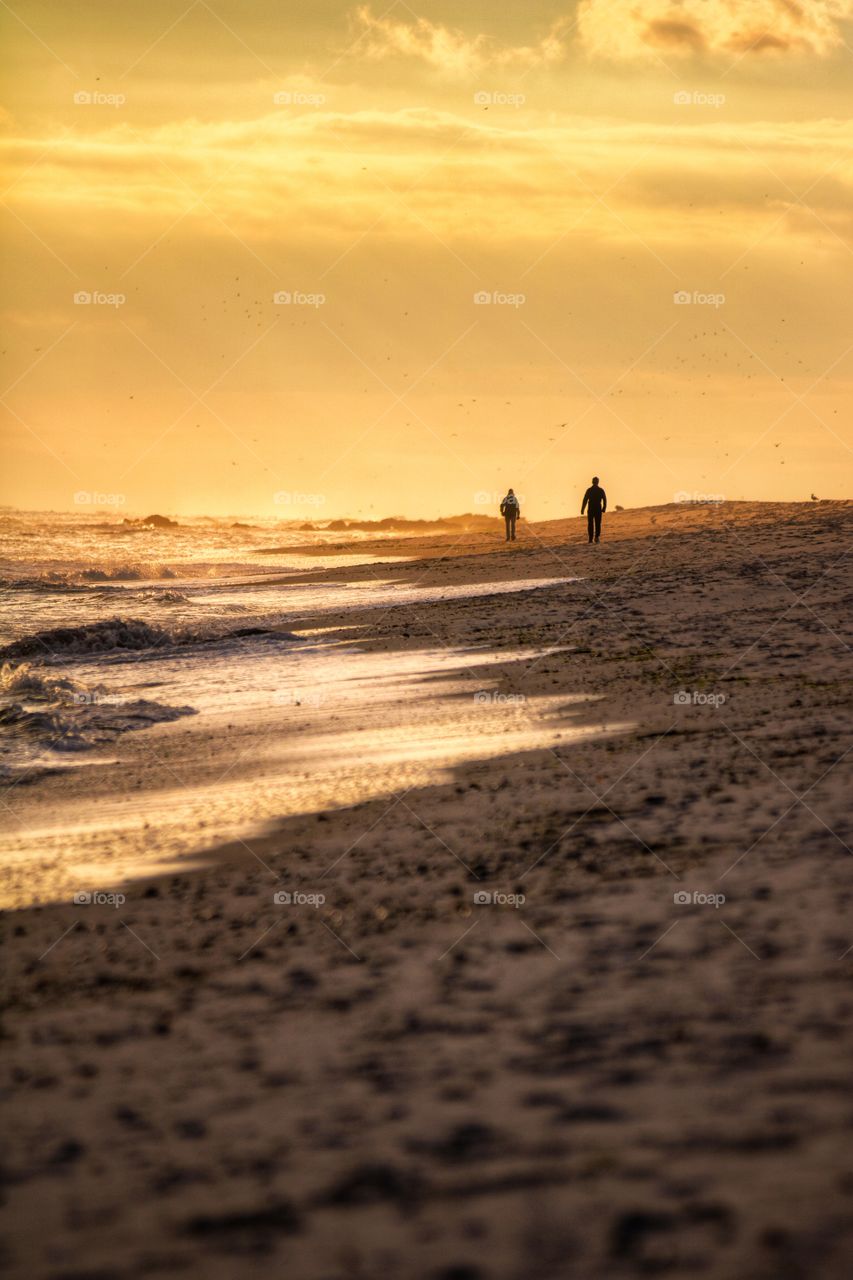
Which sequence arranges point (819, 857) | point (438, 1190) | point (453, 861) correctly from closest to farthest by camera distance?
point (438, 1190), point (819, 857), point (453, 861)

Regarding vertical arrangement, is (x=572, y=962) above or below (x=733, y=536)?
below

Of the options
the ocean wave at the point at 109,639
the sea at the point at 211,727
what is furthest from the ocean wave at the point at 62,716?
the ocean wave at the point at 109,639

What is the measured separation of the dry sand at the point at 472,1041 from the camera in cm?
360

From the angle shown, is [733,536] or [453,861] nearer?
[453,861]

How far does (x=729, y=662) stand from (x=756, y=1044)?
870 centimetres

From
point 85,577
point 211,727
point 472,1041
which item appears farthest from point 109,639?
point 85,577

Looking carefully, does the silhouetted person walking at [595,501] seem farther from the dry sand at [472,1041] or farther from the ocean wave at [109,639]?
the dry sand at [472,1041]

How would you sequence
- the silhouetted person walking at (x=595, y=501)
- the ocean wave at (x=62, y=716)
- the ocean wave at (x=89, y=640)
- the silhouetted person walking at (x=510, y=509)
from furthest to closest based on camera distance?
the silhouetted person walking at (x=510, y=509) → the silhouetted person walking at (x=595, y=501) → the ocean wave at (x=89, y=640) → the ocean wave at (x=62, y=716)

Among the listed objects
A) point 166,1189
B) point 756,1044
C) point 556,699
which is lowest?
point 166,1189

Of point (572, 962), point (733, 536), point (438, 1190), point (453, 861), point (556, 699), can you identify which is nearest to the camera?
point (438, 1190)

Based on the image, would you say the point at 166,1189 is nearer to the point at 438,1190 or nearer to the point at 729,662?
the point at 438,1190

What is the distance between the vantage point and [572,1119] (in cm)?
409

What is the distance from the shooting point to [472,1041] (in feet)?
15.5

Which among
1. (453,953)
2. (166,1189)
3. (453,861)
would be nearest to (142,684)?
(453,861)
